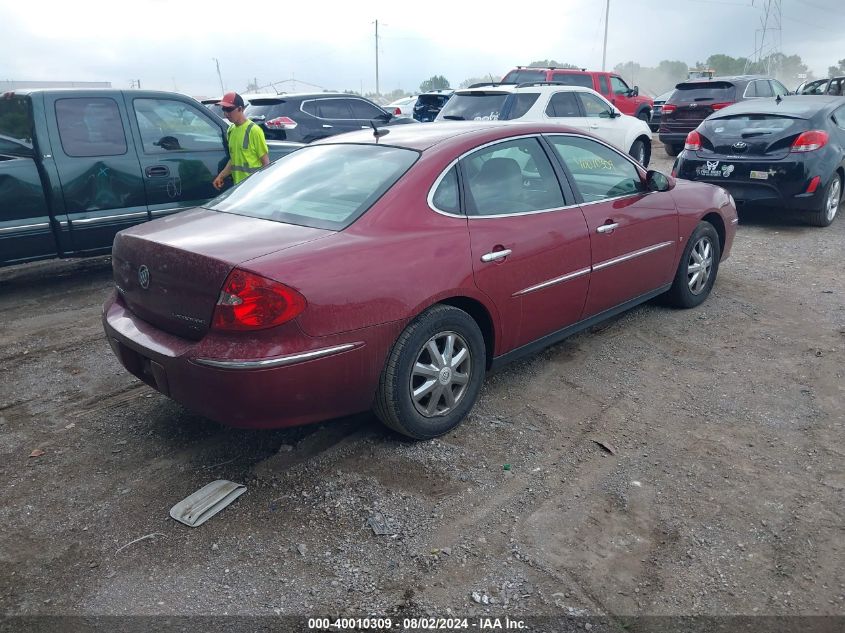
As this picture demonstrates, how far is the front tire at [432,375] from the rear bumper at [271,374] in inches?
4.1

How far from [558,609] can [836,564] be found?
45.8 inches

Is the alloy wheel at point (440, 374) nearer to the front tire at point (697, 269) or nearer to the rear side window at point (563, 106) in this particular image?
the front tire at point (697, 269)

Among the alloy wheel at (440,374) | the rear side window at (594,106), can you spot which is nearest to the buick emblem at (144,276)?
the alloy wheel at (440,374)

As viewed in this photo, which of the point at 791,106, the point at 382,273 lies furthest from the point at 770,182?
the point at 382,273

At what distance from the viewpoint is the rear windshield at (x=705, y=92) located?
586 inches

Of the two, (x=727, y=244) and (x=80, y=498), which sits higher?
(x=727, y=244)

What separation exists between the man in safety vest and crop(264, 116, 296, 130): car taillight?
13.6 ft

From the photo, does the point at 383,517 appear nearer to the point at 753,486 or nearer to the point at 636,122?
the point at 753,486

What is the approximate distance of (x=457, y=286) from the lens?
3543 mm

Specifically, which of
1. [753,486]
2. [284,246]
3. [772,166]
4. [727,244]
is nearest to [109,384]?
[284,246]

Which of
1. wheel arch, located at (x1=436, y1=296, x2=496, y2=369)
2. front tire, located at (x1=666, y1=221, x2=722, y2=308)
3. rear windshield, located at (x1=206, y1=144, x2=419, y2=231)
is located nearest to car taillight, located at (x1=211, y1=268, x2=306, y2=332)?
rear windshield, located at (x1=206, y1=144, x2=419, y2=231)

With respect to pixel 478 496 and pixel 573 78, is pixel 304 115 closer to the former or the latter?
pixel 573 78

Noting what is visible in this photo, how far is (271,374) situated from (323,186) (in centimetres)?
130

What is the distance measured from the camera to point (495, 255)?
12.3 feet
